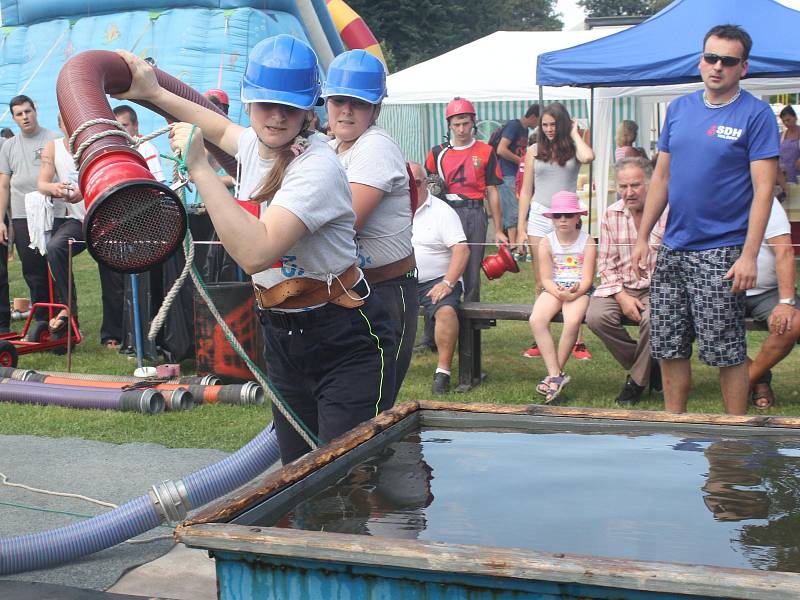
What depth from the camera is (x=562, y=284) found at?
24.1ft

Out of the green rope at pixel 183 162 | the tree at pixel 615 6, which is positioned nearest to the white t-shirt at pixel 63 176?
the green rope at pixel 183 162

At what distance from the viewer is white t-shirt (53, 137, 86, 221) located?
9.07 meters

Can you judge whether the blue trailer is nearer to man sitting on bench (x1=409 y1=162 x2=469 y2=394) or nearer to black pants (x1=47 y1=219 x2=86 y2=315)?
man sitting on bench (x1=409 y1=162 x2=469 y2=394)

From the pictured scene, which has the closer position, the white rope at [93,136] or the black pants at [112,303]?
the white rope at [93,136]

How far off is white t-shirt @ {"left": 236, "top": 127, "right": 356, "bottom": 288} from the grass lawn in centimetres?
297

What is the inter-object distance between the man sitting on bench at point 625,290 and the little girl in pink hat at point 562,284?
3.8 inches

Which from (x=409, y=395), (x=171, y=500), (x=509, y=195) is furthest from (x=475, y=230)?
(x=509, y=195)

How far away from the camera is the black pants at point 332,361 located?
334cm

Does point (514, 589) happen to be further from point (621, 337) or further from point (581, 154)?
point (581, 154)

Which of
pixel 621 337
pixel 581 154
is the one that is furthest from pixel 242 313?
pixel 581 154

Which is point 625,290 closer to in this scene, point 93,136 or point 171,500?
point 171,500

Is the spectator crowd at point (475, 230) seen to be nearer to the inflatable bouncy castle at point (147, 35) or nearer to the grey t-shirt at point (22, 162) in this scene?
the grey t-shirt at point (22, 162)

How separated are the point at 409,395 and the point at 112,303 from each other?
3261 mm

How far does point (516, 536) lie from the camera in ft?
7.66
